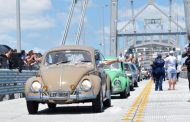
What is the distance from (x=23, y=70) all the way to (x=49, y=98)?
36.4 feet

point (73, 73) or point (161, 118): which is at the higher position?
point (73, 73)

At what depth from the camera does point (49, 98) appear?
13102 millimetres

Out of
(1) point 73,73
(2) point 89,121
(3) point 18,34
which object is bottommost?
(2) point 89,121

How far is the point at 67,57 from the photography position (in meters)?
14.6

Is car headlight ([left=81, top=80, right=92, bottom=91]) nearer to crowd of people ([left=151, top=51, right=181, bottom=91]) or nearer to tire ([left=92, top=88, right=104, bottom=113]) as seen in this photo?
tire ([left=92, top=88, right=104, bottom=113])

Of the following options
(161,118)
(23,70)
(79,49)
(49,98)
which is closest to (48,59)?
(79,49)

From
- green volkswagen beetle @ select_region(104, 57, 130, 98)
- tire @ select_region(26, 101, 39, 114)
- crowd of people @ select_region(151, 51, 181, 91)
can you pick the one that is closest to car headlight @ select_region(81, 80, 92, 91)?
tire @ select_region(26, 101, 39, 114)

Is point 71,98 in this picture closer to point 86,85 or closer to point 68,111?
point 86,85

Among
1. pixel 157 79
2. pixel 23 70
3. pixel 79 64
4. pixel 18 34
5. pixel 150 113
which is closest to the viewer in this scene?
pixel 150 113

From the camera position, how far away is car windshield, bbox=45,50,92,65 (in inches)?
572

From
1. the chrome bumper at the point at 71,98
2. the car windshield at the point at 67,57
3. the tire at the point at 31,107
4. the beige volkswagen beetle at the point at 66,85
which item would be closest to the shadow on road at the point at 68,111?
the tire at the point at 31,107

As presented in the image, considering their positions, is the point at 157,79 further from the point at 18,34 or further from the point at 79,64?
the point at 79,64

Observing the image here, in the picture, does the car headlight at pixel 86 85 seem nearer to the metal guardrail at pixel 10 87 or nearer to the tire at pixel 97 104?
the tire at pixel 97 104

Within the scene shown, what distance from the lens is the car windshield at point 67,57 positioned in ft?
47.6
